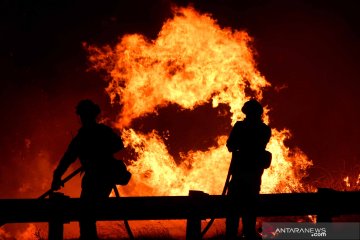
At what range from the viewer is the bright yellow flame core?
14.8 metres

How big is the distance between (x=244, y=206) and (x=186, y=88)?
1043 cm

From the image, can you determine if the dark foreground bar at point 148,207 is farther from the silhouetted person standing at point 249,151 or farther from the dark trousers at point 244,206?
the silhouetted person standing at point 249,151

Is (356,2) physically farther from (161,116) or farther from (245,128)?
(245,128)

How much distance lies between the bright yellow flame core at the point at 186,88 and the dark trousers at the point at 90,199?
892 cm

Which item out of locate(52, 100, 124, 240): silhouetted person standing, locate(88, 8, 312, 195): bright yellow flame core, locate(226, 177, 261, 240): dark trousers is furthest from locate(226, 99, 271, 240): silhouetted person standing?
locate(88, 8, 312, 195): bright yellow flame core

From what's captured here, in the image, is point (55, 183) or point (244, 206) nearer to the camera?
point (244, 206)

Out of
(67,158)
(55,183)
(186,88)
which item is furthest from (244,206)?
(186,88)

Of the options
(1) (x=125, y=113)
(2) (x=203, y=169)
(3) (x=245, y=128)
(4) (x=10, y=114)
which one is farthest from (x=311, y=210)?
(4) (x=10, y=114)

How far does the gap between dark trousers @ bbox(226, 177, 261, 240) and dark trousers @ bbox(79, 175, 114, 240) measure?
156cm

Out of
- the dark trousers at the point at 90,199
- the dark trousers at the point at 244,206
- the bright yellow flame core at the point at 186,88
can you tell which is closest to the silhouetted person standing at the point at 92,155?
the dark trousers at the point at 90,199

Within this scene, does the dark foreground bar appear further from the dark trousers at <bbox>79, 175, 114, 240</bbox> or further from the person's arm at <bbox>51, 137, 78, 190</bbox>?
the person's arm at <bbox>51, 137, 78, 190</bbox>

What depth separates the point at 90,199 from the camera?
5.47 metres

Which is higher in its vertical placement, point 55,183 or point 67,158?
point 67,158

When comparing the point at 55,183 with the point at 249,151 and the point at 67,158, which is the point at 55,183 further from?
the point at 249,151
